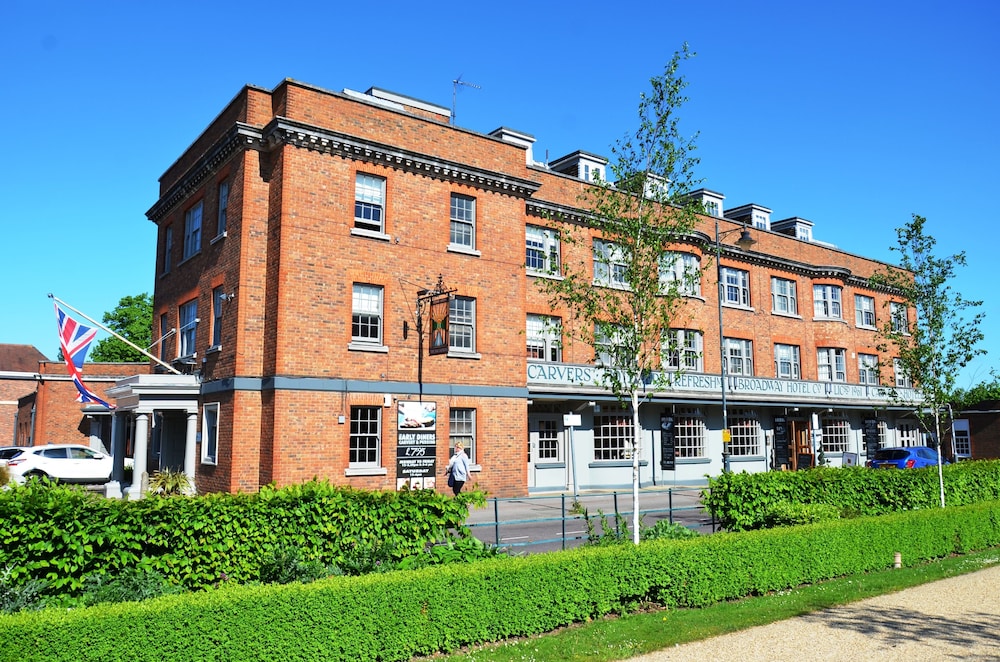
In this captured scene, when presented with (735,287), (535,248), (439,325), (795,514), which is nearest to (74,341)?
(439,325)

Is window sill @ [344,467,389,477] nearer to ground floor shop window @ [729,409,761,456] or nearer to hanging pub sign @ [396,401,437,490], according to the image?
hanging pub sign @ [396,401,437,490]

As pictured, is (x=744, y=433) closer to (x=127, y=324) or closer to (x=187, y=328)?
(x=187, y=328)

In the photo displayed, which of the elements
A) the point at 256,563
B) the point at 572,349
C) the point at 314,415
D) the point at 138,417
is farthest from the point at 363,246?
the point at 256,563

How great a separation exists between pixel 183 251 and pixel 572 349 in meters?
14.4

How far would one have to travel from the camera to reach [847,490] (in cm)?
1636

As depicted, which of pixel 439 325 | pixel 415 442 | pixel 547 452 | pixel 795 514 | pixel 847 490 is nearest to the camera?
pixel 795 514

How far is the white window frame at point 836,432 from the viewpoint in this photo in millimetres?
39281

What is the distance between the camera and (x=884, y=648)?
8.98 meters

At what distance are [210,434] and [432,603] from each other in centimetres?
1609

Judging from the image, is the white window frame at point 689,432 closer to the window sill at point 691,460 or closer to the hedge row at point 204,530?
the window sill at point 691,460

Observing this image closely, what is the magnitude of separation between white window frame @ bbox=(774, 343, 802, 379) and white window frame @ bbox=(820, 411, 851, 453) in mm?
2919

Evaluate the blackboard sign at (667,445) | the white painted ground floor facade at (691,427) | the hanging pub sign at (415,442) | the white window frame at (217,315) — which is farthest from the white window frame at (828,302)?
the white window frame at (217,315)

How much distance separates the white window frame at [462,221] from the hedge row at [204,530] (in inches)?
567

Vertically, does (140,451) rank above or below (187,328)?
below
